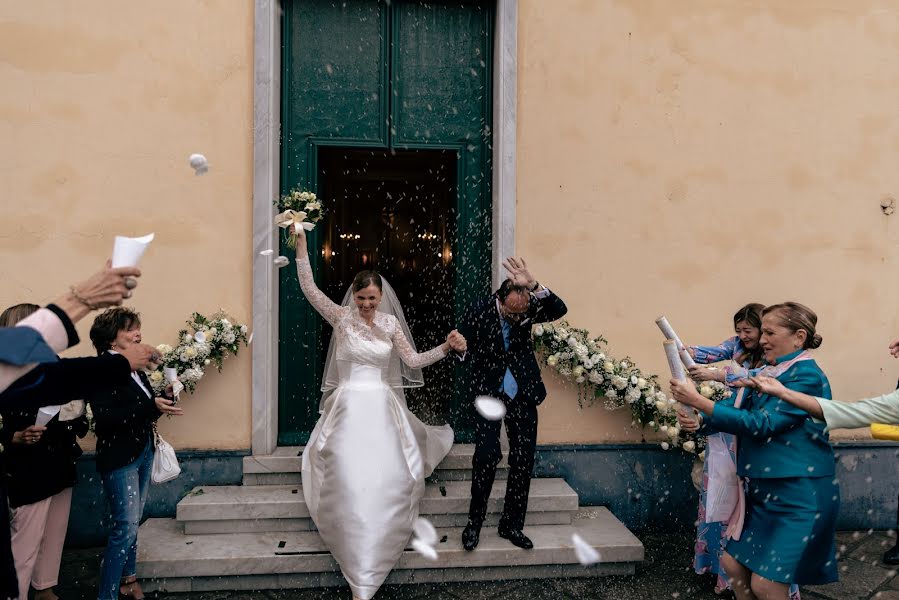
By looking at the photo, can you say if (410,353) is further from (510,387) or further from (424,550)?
(424,550)

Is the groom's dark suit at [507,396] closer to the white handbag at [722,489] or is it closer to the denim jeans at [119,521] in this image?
the white handbag at [722,489]

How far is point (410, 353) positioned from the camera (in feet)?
15.9

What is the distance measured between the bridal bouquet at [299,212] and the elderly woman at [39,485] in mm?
1762

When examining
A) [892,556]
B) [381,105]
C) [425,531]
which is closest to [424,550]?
[425,531]

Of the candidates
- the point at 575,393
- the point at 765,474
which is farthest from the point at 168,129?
the point at 765,474

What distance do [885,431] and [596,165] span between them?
3419 mm

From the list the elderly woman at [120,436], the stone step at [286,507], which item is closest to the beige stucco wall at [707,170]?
the stone step at [286,507]

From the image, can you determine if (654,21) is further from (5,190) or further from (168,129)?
(5,190)

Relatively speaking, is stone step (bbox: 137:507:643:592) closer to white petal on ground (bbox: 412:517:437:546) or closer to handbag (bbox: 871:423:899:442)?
white petal on ground (bbox: 412:517:437:546)

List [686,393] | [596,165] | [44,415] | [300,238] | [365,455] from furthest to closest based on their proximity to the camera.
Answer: [596,165] → [300,238] → [365,455] → [44,415] → [686,393]

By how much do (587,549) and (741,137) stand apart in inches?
148

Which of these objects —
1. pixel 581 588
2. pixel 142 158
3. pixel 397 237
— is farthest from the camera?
pixel 397 237

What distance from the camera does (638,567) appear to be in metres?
4.71

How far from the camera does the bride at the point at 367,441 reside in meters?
4.06
